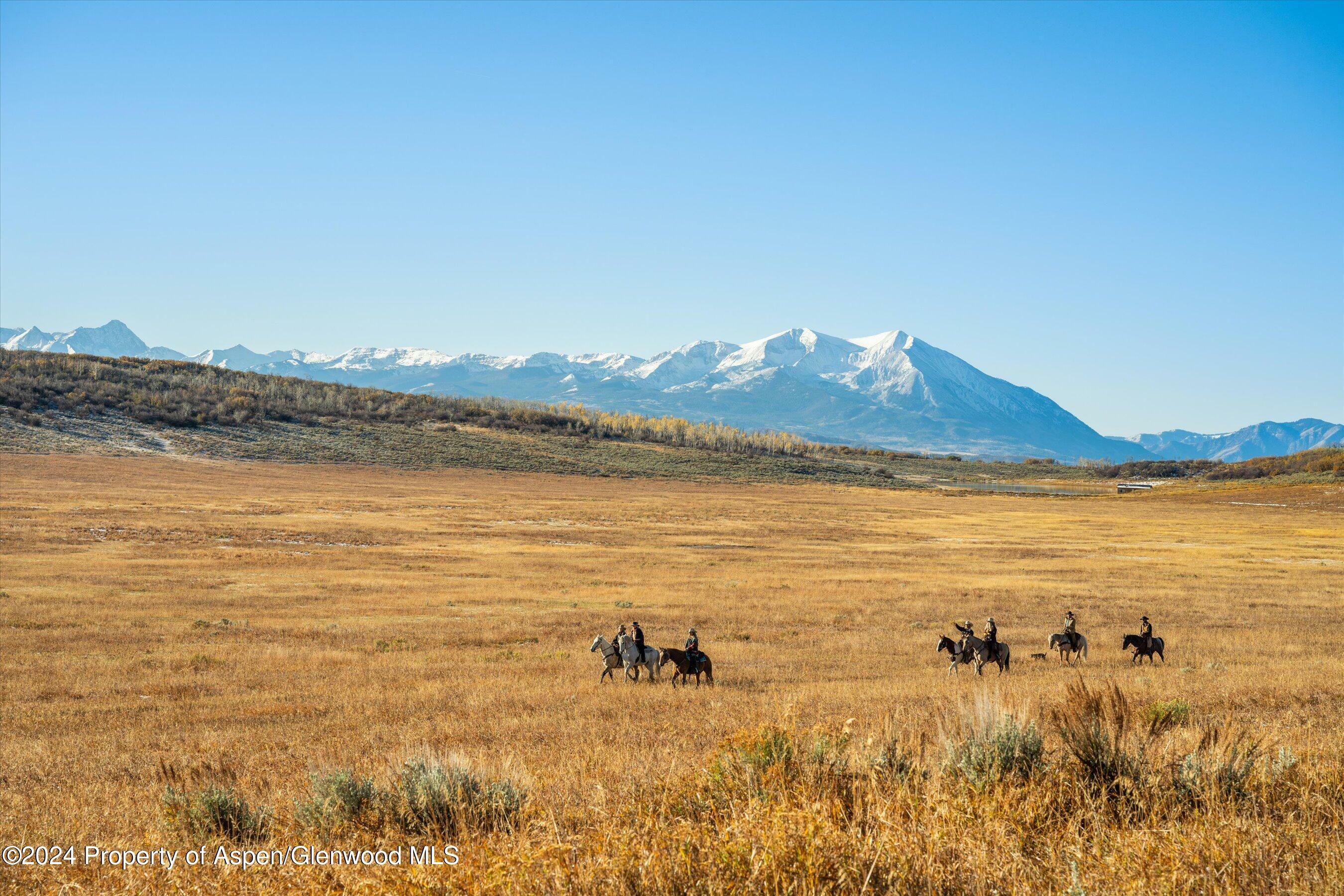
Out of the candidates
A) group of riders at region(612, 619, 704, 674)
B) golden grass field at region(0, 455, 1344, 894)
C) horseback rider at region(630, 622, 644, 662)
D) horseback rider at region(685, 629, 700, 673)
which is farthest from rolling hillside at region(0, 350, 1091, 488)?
horseback rider at region(685, 629, 700, 673)

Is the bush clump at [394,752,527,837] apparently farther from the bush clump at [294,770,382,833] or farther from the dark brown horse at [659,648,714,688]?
the dark brown horse at [659,648,714,688]

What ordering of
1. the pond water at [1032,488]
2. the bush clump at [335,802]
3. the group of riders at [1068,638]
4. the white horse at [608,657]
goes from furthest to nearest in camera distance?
1. the pond water at [1032,488]
2. the group of riders at [1068,638]
3. the white horse at [608,657]
4. the bush clump at [335,802]

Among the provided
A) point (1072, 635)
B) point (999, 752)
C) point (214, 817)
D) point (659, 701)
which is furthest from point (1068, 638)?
point (214, 817)

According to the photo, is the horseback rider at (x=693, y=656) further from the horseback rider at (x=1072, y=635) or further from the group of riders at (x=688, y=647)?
the horseback rider at (x=1072, y=635)

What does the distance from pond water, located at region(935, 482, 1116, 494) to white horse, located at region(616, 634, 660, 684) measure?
137 m

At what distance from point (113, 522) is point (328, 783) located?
5366cm

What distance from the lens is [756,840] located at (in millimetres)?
4852

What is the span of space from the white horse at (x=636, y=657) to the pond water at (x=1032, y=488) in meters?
137

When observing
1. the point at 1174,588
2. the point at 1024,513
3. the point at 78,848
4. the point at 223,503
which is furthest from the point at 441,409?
the point at 78,848

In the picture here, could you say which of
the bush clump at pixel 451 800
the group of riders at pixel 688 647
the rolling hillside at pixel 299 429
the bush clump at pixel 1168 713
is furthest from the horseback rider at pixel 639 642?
the rolling hillside at pixel 299 429

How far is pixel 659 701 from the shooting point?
13844 mm

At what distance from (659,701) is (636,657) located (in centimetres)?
239

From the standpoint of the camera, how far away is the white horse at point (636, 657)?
16109mm

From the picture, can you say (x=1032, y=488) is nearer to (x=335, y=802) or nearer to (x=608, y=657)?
(x=608, y=657)
